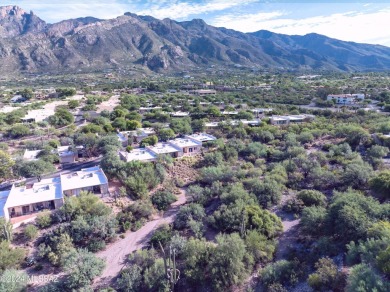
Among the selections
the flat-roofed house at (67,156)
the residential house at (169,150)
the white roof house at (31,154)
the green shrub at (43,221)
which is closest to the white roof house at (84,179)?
the green shrub at (43,221)

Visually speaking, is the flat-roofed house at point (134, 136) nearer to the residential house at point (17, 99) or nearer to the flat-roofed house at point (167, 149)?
the flat-roofed house at point (167, 149)

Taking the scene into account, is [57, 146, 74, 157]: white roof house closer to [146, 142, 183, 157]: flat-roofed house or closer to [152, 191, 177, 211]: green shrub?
[146, 142, 183, 157]: flat-roofed house

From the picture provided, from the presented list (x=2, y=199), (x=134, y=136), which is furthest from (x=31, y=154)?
(x=134, y=136)

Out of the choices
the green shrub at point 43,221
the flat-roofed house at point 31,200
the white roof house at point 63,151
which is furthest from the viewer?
the white roof house at point 63,151

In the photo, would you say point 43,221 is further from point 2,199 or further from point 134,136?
point 134,136

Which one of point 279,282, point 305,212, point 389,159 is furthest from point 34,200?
point 389,159

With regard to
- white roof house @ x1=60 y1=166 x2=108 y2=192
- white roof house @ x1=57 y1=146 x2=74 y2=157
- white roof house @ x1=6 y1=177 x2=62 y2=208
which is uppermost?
white roof house @ x1=60 y1=166 x2=108 y2=192

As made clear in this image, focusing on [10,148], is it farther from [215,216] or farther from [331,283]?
[331,283]

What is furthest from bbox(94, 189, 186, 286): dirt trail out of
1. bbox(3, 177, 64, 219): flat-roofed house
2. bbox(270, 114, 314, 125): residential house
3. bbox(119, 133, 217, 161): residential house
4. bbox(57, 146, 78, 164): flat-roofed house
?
bbox(270, 114, 314, 125): residential house
